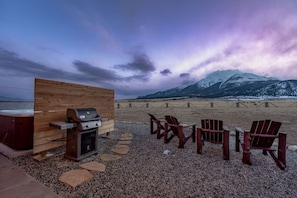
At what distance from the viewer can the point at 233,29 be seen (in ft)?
23.1

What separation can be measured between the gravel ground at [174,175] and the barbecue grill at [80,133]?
0.47 ft

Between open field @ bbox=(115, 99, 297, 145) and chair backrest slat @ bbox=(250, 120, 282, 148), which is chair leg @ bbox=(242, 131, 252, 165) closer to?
chair backrest slat @ bbox=(250, 120, 282, 148)

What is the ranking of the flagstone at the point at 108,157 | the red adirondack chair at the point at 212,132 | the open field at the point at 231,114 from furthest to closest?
the open field at the point at 231,114 < the red adirondack chair at the point at 212,132 < the flagstone at the point at 108,157

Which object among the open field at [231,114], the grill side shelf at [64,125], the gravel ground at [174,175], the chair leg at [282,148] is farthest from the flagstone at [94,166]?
the open field at [231,114]

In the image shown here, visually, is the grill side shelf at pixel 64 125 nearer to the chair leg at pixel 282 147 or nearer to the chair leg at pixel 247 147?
the chair leg at pixel 247 147

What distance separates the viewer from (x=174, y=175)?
237 cm

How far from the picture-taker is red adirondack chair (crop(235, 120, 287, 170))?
9.14 ft

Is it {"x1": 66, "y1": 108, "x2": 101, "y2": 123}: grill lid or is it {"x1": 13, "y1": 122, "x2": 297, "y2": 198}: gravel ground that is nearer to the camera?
{"x1": 13, "y1": 122, "x2": 297, "y2": 198}: gravel ground

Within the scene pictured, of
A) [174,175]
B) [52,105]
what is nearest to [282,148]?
[174,175]

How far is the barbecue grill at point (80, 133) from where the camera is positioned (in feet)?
9.44

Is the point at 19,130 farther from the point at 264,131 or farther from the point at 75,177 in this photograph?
the point at 264,131

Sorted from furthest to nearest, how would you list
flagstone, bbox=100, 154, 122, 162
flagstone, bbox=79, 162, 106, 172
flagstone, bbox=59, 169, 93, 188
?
flagstone, bbox=100, 154, 122, 162 < flagstone, bbox=79, 162, 106, 172 < flagstone, bbox=59, 169, 93, 188

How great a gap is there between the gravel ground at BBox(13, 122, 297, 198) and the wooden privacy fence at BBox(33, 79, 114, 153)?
1.15ft

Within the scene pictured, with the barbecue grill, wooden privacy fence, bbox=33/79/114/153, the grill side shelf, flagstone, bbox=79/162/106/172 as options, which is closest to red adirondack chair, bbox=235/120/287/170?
flagstone, bbox=79/162/106/172
